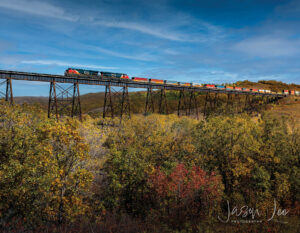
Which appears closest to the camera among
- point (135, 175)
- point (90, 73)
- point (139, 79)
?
point (135, 175)

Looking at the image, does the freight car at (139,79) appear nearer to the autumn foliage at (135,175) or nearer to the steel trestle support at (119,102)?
the steel trestle support at (119,102)

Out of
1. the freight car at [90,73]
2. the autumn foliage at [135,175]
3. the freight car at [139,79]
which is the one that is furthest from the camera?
the freight car at [139,79]

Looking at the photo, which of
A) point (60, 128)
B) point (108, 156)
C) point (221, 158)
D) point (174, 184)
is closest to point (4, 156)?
point (60, 128)

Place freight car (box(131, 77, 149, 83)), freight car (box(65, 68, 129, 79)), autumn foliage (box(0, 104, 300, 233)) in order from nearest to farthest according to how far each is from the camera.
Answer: autumn foliage (box(0, 104, 300, 233)) → freight car (box(65, 68, 129, 79)) → freight car (box(131, 77, 149, 83))

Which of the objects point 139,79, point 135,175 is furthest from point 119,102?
point 135,175

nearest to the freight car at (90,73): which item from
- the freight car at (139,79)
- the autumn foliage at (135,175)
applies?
the freight car at (139,79)

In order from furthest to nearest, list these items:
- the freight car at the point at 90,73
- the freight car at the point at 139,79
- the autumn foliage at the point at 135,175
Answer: the freight car at the point at 139,79 → the freight car at the point at 90,73 → the autumn foliage at the point at 135,175

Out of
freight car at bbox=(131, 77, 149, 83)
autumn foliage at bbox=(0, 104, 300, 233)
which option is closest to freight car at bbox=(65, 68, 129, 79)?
freight car at bbox=(131, 77, 149, 83)

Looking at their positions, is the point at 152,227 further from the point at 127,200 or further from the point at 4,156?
the point at 4,156

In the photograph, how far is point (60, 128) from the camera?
51.5ft

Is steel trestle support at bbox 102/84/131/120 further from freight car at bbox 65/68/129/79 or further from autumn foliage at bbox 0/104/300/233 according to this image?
autumn foliage at bbox 0/104/300/233

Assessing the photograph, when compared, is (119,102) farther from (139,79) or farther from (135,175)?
(135,175)

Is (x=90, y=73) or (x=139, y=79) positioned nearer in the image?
(x=90, y=73)

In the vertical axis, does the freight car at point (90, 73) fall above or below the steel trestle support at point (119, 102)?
above
